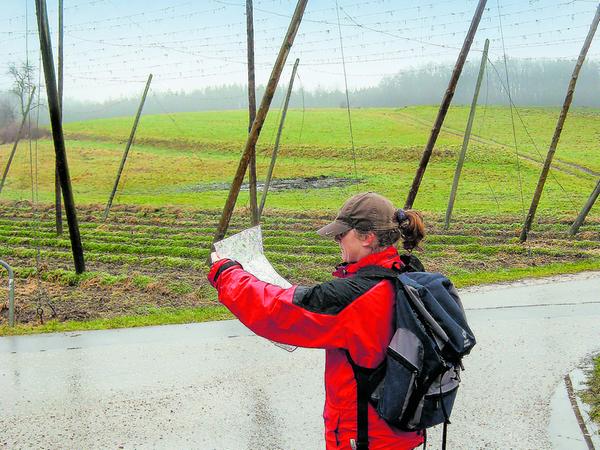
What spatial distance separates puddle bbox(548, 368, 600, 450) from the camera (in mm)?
5387

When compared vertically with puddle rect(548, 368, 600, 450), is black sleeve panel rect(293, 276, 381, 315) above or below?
A: above

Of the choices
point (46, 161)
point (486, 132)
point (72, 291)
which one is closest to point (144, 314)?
point (72, 291)

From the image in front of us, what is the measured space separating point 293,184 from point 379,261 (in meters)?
33.6

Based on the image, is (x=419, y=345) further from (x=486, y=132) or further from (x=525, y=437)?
(x=486, y=132)

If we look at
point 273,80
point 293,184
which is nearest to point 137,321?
point 273,80

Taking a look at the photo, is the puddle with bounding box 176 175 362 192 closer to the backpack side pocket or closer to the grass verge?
the grass verge

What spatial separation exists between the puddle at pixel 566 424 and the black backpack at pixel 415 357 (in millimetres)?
2963

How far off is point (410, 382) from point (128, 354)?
5.64 metres

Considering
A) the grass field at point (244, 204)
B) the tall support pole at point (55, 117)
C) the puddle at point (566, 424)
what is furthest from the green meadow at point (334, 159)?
the puddle at point (566, 424)

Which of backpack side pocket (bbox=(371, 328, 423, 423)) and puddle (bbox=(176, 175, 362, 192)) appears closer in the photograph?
backpack side pocket (bbox=(371, 328, 423, 423))

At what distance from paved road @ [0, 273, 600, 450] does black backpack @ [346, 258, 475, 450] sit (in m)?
2.53

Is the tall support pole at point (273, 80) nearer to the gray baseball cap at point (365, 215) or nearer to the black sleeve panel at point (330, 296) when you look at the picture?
the gray baseball cap at point (365, 215)

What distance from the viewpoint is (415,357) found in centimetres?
284

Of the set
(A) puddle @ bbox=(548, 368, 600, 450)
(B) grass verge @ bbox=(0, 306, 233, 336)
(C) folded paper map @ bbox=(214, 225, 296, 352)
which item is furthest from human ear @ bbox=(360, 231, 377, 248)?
(B) grass verge @ bbox=(0, 306, 233, 336)
